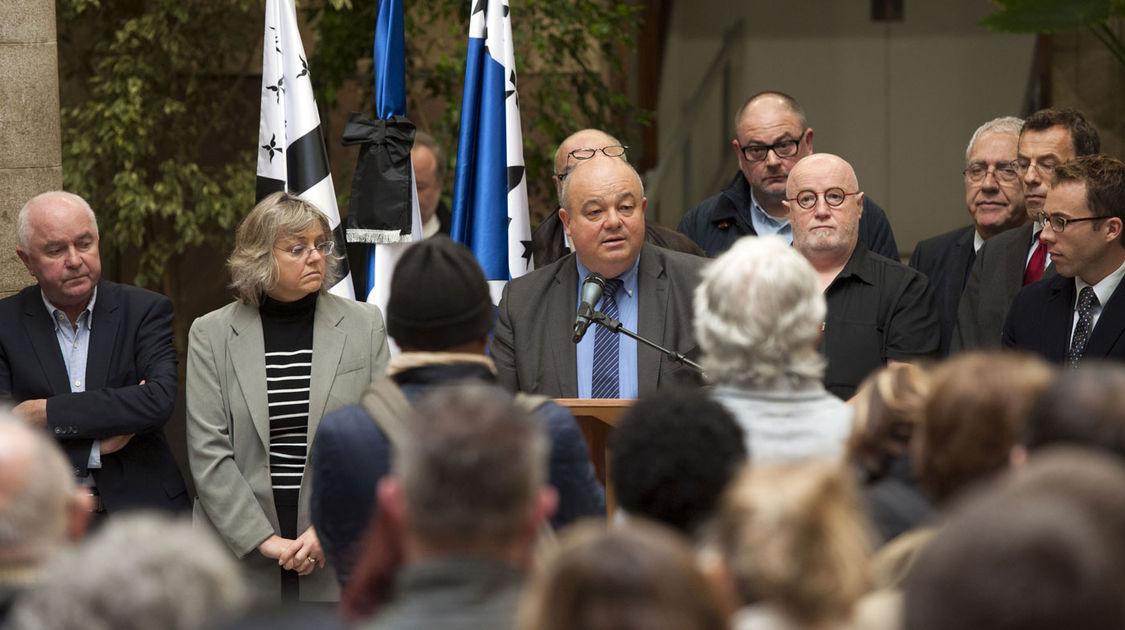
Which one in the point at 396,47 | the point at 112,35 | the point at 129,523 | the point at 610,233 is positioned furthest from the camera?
the point at 112,35

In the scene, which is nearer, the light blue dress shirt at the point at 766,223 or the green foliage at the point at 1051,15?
the light blue dress shirt at the point at 766,223

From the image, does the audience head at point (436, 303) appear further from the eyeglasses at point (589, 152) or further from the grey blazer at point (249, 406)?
the eyeglasses at point (589, 152)

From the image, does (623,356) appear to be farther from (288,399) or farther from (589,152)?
(589,152)

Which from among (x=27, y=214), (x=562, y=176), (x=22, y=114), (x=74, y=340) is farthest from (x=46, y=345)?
(x=562, y=176)

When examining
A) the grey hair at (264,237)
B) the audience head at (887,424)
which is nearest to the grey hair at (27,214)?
the grey hair at (264,237)

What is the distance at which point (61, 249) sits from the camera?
4.05 meters

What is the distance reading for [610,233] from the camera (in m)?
4.11

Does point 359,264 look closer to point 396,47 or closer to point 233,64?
point 396,47

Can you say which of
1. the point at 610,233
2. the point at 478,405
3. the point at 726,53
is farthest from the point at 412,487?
the point at 726,53

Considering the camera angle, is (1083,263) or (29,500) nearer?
(29,500)

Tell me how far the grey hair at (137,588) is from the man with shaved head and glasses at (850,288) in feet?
9.06

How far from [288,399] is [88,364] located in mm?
632

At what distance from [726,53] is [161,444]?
227 inches

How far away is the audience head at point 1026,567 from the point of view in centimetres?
143
